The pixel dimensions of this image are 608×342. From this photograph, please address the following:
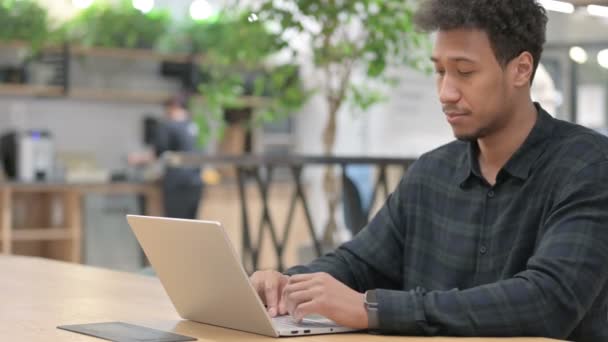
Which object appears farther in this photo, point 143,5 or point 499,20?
point 143,5

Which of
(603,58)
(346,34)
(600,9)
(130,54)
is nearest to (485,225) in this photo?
(600,9)

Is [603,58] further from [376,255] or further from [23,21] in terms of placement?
[376,255]

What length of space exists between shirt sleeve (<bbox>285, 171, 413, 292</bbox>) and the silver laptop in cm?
30

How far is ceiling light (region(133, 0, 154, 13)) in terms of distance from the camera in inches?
347

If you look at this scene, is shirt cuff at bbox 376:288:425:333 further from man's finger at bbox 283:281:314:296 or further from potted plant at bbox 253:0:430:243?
potted plant at bbox 253:0:430:243

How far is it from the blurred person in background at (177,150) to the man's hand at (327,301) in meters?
6.56

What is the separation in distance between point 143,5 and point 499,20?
7486 mm

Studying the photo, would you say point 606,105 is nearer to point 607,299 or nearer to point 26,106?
point 26,106

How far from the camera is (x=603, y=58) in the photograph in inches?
248

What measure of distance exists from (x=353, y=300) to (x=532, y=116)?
51 cm

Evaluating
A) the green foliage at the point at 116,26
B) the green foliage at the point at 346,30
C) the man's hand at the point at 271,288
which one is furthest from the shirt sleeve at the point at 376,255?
the green foliage at the point at 116,26

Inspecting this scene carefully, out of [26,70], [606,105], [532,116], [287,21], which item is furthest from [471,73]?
[26,70]

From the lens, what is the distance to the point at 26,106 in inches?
345

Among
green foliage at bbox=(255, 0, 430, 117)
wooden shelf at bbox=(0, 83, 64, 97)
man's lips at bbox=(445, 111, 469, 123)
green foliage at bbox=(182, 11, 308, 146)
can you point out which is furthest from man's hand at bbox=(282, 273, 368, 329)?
wooden shelf at bbox=(0, 83, 64, 97)
